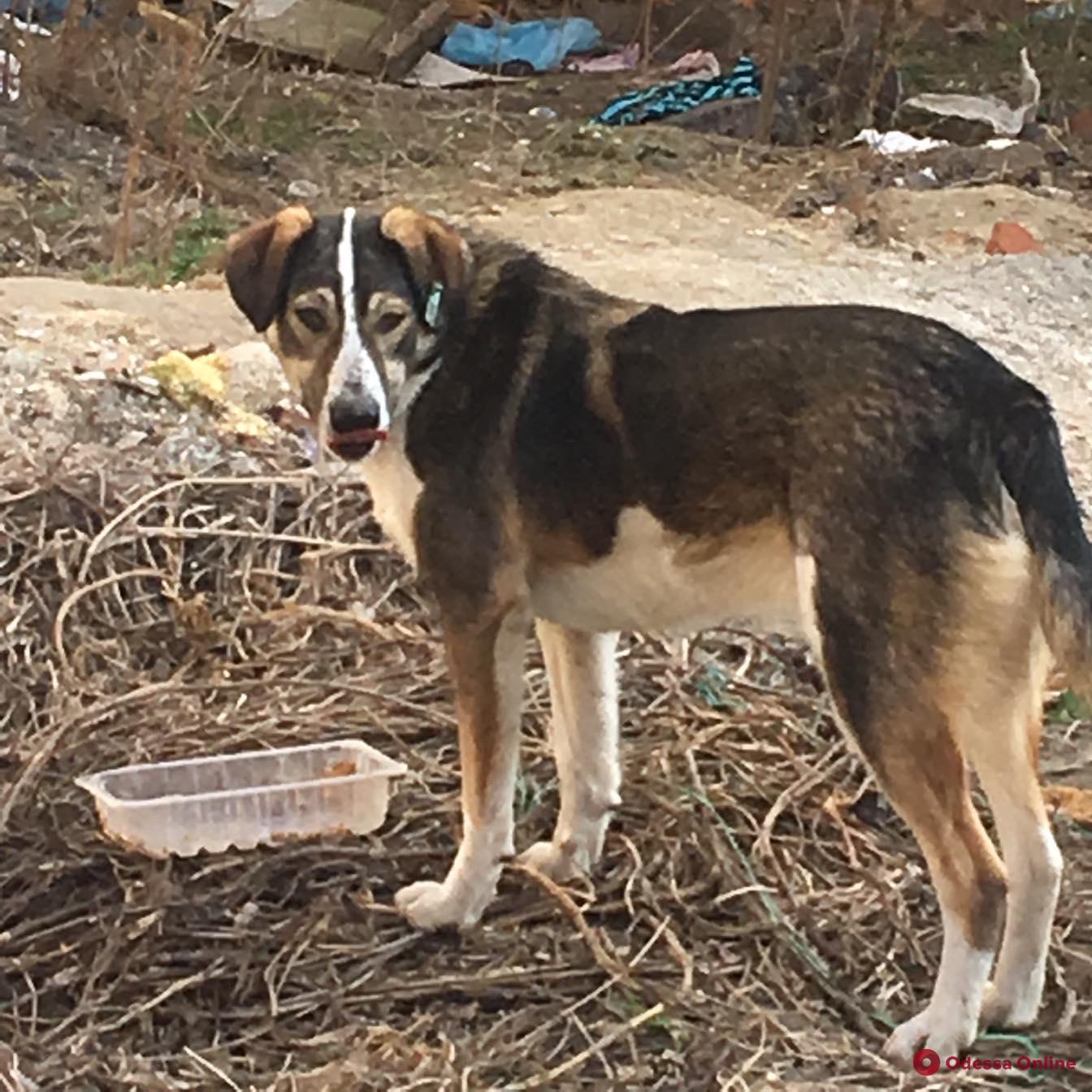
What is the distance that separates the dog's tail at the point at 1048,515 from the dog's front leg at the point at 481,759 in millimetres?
942

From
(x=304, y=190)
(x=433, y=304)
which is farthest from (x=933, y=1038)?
(x=304, y=190)

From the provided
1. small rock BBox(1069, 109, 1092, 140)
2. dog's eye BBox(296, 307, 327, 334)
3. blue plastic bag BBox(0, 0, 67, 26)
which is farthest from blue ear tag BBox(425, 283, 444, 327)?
small rock BBox(1069, 109, 1092, 140)

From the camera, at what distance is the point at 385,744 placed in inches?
174

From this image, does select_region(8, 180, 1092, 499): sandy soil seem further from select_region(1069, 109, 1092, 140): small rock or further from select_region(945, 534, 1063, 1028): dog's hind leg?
select_region(945, 534, 1063, 1028): dog's hind leg

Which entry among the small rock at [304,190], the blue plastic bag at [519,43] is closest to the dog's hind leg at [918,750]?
the small rock at [304,190]

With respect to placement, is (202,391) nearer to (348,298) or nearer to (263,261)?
(263,261)

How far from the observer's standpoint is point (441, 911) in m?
3.72

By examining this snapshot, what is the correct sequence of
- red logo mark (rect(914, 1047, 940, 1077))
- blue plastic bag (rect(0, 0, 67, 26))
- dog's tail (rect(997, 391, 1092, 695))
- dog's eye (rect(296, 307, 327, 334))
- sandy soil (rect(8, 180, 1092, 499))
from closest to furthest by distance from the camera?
dog's tail (rect(997, 391, 1092, 695)), red logo mark (rect(914, 1047, 940, 1077)), dog's eye (rect(296, 307, 327, 334)), sandy soil (rect(8, 180, 1092, 499)), blue plastic bag (rect(0, 0, 67, 26))

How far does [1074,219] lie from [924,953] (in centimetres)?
681

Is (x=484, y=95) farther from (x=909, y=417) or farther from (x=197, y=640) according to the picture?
(x=909, y=417)

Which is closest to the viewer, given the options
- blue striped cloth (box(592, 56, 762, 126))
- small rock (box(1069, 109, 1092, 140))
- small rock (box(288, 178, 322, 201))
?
small rock (box(288, 178, 322, 201))

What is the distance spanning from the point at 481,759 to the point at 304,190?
22.0 feet

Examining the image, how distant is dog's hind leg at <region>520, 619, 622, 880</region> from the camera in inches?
156

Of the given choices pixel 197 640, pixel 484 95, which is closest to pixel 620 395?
pixel 197 640
